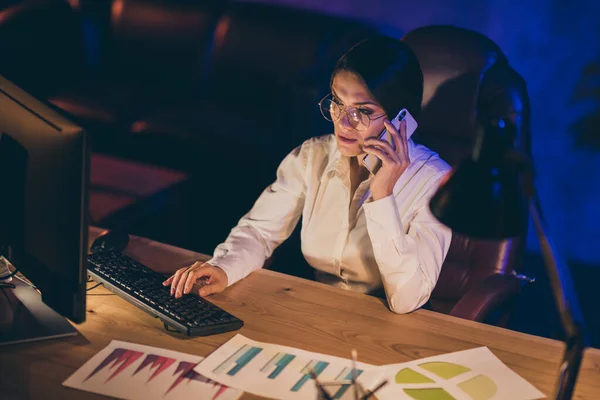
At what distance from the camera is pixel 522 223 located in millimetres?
1180

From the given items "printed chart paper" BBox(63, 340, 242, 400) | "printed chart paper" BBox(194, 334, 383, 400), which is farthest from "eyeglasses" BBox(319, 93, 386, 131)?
"printed chart paper" BBox(63, 340, 242, 400)

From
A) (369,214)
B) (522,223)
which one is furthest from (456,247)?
(522,223)

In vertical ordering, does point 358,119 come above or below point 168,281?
above

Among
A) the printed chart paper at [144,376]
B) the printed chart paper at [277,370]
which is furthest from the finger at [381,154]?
the printed chart paper at [144,376]

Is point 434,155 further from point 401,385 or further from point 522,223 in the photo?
point 522,223

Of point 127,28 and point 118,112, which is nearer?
point 118,112

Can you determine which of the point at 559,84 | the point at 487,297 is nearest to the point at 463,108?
the point at 487,297

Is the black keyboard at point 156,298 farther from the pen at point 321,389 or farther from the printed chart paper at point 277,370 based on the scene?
the pen at point 321,389

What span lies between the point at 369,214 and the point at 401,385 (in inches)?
19.0

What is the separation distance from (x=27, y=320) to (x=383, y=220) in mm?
835

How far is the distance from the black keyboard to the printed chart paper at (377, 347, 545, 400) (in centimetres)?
38

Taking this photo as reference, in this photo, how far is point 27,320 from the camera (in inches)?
64.2

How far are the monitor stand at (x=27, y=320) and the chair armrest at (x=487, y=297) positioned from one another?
96 centimetres

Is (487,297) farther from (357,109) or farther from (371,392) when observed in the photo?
(371,392)
